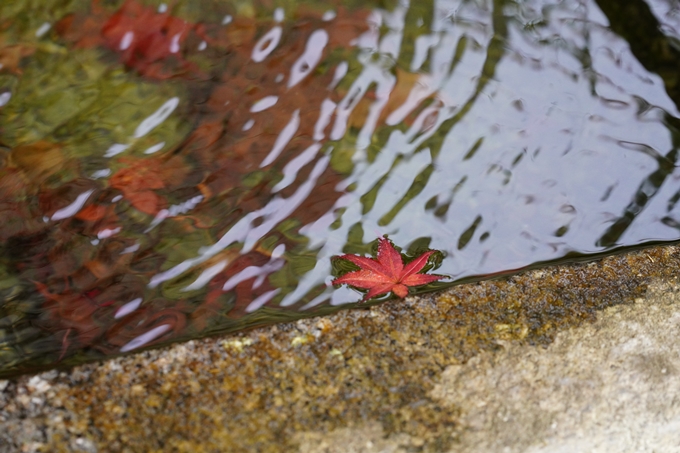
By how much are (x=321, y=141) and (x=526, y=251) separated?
87 cm

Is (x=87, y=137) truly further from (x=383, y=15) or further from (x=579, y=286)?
(x=579, y=286)

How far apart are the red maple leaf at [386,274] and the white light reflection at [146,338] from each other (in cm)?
54

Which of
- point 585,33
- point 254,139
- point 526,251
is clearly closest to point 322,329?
point 526,251

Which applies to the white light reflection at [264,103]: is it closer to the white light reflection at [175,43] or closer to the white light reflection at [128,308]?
the white light reflection at [175,43]

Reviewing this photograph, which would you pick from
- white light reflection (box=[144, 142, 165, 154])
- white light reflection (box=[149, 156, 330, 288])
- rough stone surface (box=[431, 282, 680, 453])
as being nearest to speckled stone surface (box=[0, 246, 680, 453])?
rough stone surface (box=[431, 282, 680, 453])

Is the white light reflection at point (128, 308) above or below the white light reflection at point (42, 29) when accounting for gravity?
below

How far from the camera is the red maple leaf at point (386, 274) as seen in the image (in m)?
1.78

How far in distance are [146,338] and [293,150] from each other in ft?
2.98

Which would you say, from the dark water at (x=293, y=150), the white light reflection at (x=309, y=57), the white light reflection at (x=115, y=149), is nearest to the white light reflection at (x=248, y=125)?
the dark water at (x=293, y=150)

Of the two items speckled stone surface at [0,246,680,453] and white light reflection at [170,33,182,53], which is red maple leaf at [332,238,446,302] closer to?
speckled stone surface at [0,246,680,453]

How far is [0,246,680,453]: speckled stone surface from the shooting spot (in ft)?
4.32

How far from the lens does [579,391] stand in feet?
4.58

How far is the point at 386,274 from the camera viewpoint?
182 centimetres

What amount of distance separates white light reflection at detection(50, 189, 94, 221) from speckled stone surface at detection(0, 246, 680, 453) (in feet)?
2.51
